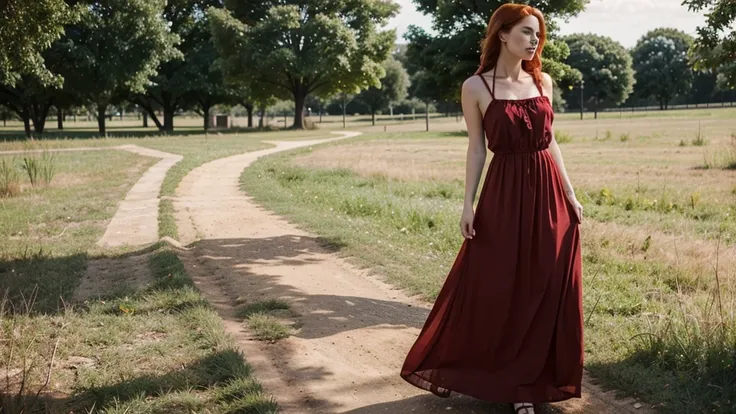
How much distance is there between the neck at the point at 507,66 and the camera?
372 centimetres

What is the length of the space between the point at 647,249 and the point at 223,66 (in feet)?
120

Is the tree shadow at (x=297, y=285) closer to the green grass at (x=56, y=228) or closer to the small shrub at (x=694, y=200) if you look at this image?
the green grass at (x=56, y=228)

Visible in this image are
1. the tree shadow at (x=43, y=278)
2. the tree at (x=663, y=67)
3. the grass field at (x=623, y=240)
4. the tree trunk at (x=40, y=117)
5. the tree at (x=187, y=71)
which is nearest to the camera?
the grass field at (x=623, y=240)

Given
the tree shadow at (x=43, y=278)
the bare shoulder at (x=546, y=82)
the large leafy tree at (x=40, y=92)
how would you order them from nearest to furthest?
the bare shoulder at (x=546, y=82)
the tree shadow at (x=43, y=278)
the large leafy tree at (x=40, y=92)

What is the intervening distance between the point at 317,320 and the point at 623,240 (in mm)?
4657

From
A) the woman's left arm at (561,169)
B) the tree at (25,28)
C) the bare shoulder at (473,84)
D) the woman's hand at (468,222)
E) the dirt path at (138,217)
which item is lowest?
the dirt path at (138,217)

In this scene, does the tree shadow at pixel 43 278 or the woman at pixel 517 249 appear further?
the tree shadow at pixel 43 278

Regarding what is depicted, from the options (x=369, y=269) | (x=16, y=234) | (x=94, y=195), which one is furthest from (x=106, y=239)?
(x=94, y=195)

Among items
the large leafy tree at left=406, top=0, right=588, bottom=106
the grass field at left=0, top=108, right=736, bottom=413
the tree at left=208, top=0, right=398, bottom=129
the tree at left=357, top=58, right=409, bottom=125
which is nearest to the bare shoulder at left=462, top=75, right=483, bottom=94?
the grass field at left=0, top=108, right=736, bottom=413

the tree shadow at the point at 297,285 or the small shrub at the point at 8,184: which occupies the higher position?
the small shrub at the point at 8,184

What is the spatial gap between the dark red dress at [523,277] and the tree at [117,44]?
114ft

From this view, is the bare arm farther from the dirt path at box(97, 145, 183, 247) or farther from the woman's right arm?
the dirt path at box(97, 145, 183, 247)

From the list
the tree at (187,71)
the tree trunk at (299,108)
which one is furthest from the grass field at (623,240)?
the tree trunk at (299,108)

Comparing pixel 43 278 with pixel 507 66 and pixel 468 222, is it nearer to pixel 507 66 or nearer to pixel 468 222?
pixel 468 222
